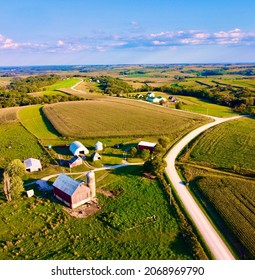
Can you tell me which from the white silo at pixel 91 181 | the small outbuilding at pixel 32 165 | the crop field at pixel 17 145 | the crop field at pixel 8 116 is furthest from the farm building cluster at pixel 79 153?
the crop field at pixel 8 116

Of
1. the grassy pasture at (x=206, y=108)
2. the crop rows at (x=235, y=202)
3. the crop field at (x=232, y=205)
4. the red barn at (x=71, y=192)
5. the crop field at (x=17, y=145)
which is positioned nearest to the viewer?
the crop field at (x=232, y=205)

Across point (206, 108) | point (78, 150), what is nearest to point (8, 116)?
point (78, 150)

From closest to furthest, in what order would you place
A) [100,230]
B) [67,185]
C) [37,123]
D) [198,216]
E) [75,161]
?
[100,230], [198,216], [67,185], [75,161], [37,123]

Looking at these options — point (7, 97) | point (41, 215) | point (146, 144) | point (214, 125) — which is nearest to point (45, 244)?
point (41, 215)

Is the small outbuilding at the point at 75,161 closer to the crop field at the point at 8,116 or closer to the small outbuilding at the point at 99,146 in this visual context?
the small outbuilding at the point at 99,146

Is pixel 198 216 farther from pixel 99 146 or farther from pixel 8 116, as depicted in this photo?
pixel 8 116

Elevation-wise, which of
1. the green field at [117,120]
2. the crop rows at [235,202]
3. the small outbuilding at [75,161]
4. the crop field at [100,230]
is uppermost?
the green field at [117,120]

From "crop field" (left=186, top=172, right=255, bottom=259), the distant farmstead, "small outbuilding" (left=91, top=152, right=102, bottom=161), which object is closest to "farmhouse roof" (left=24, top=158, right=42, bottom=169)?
"small outbuilding" (left=91, top=152, right=102, bottom=161)
